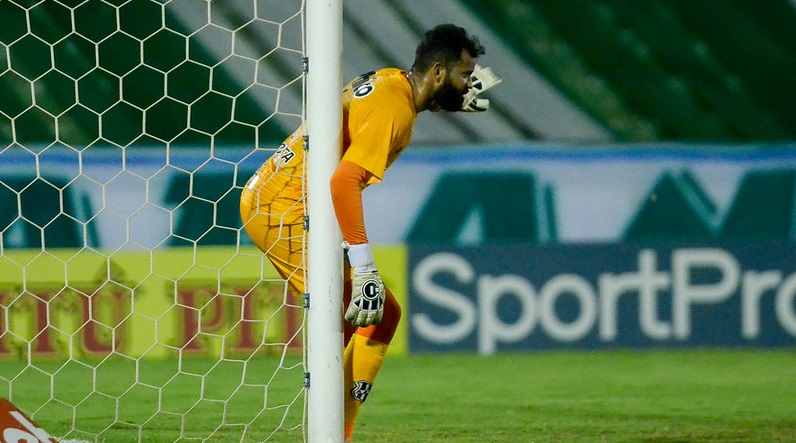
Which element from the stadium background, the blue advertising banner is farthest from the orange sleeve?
the blue advertising banner

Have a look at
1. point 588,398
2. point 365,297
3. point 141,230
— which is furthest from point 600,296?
point 365,297

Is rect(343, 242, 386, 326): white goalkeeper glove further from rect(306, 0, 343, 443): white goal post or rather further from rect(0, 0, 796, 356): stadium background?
rect(0, 0, 796, 356): stadium background

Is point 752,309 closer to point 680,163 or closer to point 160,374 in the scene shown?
point 680,163

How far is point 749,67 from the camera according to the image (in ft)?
26.8

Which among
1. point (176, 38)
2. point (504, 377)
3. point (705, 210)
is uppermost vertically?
point (176, 38)

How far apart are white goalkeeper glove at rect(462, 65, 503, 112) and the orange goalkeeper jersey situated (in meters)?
0.23

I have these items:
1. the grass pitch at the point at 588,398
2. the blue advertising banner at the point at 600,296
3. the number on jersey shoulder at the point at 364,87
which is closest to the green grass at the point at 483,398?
the grass pitch at the point at 588,398

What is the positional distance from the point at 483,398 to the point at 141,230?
10.0ft

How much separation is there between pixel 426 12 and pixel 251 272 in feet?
9.01

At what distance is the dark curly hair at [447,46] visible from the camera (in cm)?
299

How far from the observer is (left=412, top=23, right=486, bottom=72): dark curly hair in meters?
2.99

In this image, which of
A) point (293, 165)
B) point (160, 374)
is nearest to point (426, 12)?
point (160, 374)

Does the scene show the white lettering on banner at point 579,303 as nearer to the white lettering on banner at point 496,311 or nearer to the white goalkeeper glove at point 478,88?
the white lettering on banner at point 496,311

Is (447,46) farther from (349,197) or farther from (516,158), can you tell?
(516,158)
